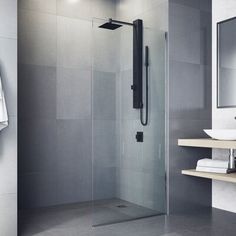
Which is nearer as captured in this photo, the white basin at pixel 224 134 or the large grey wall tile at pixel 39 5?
the white basin at pixel 224 134

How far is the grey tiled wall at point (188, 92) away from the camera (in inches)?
138

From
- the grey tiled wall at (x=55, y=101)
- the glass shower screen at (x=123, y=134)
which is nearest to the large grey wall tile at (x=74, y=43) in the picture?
the grey tiled wall at (x=55, y=101)

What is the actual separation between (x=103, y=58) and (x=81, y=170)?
4.98 ft

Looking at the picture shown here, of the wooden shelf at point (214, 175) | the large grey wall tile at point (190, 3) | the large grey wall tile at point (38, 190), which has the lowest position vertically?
the large grey wall tile at point (38, 190)

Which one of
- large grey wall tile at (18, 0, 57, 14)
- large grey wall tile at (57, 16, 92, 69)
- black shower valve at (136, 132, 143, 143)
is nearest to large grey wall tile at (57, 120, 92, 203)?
large grey wall tile at (57, 16, 92, 69)

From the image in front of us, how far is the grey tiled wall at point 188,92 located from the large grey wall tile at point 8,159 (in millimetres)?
1615

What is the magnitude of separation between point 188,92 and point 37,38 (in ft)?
5.97

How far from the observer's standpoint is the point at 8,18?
8.73 ft

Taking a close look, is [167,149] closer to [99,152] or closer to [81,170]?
[99,152]

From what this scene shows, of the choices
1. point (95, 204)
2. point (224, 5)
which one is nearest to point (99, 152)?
point (95, 204)

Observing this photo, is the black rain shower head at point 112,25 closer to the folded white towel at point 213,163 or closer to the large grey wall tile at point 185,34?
the large grey wall tile at point 185,34

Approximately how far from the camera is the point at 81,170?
3992 millimetres

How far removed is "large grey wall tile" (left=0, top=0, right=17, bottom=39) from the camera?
2.63m

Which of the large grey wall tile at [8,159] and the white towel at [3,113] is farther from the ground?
the white towel at [3,113]
